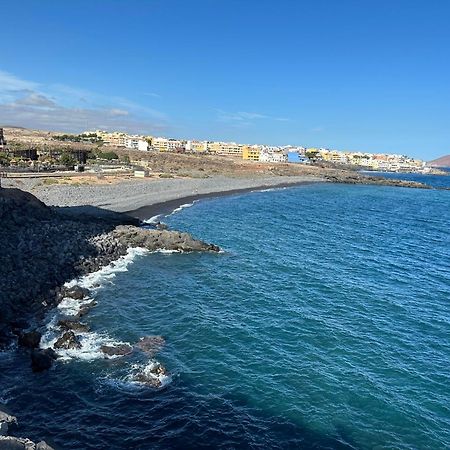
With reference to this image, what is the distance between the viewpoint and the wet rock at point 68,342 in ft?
75.1

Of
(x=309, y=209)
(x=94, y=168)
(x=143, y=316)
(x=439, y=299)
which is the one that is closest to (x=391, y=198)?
(x=309, y=209)

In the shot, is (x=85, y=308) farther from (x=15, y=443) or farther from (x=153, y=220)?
(x=153, y=220)

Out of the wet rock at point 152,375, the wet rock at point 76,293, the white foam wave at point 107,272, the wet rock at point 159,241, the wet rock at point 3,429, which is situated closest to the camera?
the wet rock at point 3,429

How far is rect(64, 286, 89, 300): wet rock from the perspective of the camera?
97.2 ft

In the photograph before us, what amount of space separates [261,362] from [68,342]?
1038cm

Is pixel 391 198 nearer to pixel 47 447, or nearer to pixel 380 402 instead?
pixel 380 402

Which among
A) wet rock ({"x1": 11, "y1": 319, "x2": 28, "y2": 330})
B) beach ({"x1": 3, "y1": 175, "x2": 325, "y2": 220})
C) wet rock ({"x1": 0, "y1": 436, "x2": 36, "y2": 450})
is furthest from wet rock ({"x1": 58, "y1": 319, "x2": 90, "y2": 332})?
beach ({"x1": 3, "y1": 175, "x2": 325, "y2": 220})

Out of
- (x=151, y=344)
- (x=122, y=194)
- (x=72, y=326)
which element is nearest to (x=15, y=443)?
(x=151, y=344)

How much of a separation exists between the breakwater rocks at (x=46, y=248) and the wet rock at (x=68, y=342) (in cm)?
141

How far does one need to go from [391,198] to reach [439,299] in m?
96.2

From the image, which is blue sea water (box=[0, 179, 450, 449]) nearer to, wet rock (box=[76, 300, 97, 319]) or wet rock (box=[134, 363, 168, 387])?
wet rock (box=[134, 363, 168, 387])

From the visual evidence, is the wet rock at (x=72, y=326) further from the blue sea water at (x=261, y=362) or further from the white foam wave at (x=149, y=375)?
the white foam wave at (x=149, y=375)

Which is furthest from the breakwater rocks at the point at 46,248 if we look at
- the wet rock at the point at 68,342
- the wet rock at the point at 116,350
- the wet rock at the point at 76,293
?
the wet rock at the point at 116,350

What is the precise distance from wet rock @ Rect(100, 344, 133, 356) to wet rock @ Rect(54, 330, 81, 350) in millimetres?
1464
